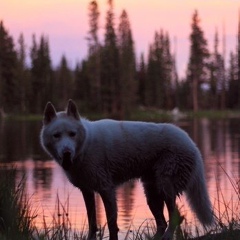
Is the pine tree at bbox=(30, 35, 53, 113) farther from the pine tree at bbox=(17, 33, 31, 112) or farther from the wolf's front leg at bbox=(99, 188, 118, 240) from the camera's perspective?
the wolf's front leg at bbox=(99, 188, 118, 240)

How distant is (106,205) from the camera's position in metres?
8.07

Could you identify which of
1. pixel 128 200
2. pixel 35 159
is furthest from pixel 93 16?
pixel 128 200

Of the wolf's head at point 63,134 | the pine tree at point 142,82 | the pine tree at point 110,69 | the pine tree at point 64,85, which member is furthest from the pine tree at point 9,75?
the wolf's head at point 63,134

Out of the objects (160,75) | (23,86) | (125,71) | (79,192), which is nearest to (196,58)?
(160,75)

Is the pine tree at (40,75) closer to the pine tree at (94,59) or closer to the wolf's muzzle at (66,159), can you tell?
the pine tree at (94,59)

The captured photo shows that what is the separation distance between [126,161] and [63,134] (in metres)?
0.95

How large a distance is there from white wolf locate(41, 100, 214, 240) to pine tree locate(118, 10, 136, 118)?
73546mm

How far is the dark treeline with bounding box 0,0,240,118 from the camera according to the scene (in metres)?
88.7

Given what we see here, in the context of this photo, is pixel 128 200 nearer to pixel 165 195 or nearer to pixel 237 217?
pixel 165 195

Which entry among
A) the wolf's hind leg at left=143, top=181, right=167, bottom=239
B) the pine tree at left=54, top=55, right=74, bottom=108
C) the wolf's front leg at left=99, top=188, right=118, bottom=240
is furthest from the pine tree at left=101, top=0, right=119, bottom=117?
the wolf's front leg at left=99, top=188, right=118, bottom=240

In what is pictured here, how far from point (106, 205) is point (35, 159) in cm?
1523

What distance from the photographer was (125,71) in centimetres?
9088

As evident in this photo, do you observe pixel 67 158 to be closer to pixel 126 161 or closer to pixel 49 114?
pixel 49 114

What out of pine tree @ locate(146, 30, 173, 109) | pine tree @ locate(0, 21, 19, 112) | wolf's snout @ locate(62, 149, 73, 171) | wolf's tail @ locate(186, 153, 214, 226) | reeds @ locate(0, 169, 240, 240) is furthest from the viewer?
Result: pine tree @ locate(146, 30, 173, 109)
